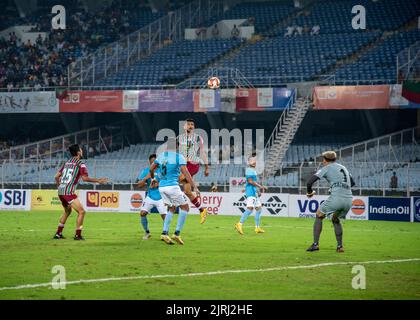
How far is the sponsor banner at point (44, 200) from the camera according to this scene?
139 feet

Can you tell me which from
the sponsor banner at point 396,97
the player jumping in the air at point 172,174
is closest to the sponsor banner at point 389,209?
the sponsor banner at point 396,97

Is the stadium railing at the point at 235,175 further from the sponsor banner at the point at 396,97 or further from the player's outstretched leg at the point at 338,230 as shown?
the player's outstretched leg at the point at 338,230

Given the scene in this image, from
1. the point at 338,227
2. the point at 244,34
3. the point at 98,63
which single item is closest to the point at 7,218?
the point at 338,227

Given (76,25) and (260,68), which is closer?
(260,68)

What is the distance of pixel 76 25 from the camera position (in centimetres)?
6322

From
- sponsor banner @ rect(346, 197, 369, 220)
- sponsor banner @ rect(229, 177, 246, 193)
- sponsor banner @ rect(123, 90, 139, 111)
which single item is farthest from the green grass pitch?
sponsor banner @ rect(123, 90, 139, 111)

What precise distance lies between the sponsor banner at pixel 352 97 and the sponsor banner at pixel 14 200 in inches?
675

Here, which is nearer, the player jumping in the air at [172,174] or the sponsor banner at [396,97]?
the player jumping in the air at [172,174]

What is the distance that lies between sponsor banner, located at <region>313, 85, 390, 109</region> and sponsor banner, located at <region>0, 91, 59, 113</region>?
16538 mm
